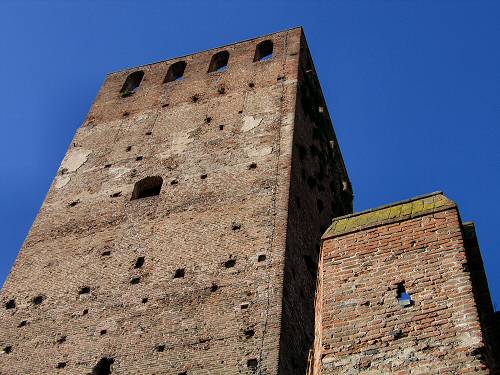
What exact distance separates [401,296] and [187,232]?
7.02 m

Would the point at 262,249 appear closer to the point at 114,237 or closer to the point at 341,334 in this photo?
the point at 114,237

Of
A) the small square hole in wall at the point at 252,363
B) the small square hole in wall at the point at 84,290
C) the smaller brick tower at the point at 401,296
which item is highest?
the small square hole in wall at the point at 84,290

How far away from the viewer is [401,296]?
18.8 feet

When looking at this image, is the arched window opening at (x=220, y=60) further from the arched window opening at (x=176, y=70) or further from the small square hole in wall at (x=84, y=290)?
the small square hole in wall at (x=84, y=290)

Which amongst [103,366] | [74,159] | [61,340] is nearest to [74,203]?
[74,159]

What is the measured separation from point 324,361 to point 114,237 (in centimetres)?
805

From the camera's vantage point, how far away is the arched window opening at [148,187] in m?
14.3

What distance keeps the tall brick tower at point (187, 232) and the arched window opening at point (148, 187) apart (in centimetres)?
3

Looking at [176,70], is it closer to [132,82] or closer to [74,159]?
[132,82]

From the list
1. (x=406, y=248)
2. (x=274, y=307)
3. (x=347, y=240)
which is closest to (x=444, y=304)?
(x=406, y=248)

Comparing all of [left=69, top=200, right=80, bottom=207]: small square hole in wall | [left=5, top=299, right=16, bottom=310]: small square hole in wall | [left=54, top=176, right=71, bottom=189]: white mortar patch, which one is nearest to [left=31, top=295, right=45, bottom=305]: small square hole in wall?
[left=5, top=299, right=16, bottom=310]: small square hole in wall

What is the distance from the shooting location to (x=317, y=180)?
15.3 meters

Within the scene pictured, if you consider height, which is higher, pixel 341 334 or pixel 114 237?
pixel 114 237

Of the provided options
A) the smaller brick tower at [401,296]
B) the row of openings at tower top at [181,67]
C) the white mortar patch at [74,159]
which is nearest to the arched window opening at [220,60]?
the row of openings at tower top at [181,67]
